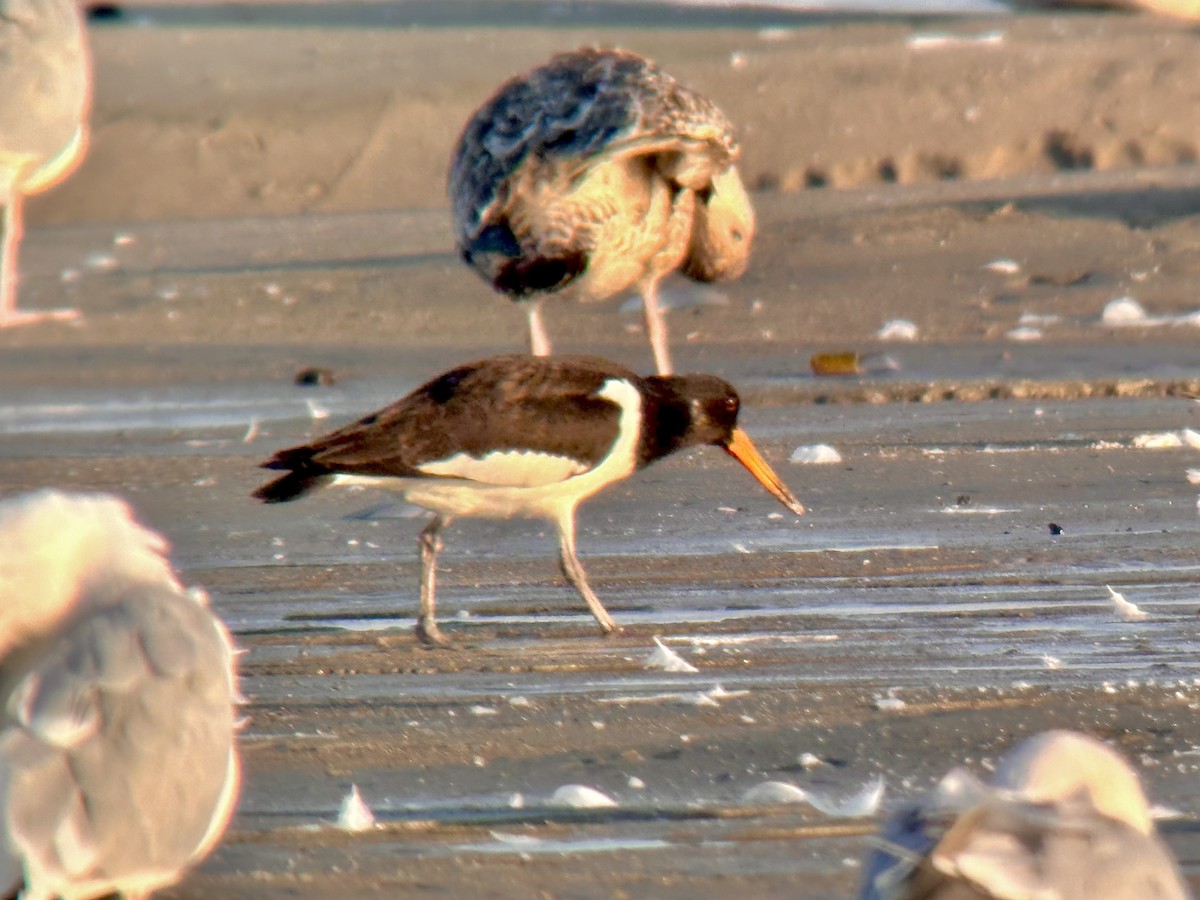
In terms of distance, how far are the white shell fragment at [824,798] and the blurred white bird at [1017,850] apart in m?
1.33

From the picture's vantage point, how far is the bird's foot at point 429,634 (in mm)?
6742

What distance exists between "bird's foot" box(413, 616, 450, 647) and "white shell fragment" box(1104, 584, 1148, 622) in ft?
6.39

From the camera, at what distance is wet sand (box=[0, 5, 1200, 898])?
530cm

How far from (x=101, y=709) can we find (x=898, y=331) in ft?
27.3

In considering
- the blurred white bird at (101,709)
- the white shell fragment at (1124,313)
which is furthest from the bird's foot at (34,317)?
the blurred white bird at (101,709)

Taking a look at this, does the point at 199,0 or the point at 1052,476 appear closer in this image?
the point at 1052,476

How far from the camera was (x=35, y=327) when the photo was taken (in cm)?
1324

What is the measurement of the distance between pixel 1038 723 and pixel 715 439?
8.39 feet

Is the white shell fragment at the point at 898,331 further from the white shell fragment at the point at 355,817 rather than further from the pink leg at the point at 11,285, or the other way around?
the white shell fragment at the point at 355,817

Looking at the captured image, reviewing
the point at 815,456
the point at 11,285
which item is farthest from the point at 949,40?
the point at 815,456

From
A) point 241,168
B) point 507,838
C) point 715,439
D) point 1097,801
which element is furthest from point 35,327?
point 1097,801

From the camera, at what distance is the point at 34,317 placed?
13445 mm

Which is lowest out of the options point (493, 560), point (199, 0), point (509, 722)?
point (199, 0)

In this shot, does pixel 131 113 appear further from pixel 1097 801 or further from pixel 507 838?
pixel 1097 801
